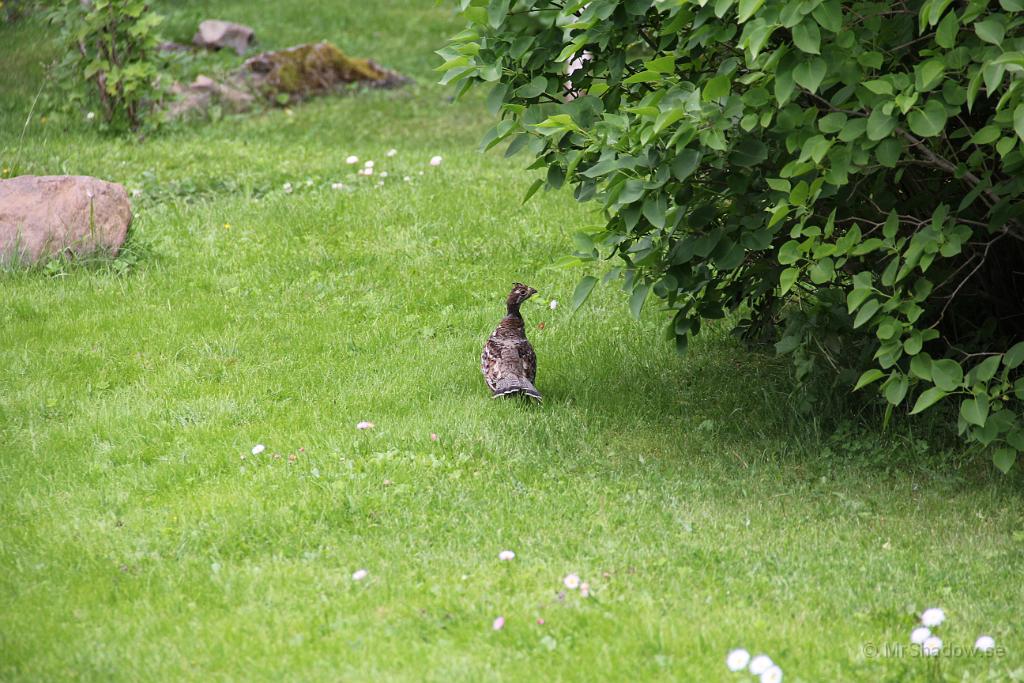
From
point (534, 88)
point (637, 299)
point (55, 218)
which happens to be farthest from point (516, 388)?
point (55, 218)

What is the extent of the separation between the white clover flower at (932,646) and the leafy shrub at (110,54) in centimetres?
975

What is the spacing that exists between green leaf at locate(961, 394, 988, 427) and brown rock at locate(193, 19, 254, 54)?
13515mm

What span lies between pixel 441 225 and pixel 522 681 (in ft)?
18.0

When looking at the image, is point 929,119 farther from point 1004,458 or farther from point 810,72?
point 1004,458

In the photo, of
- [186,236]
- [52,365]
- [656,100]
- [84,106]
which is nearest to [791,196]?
[656,100]

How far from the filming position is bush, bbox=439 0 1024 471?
4.17m

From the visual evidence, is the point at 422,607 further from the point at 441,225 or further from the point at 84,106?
the point at 84,106

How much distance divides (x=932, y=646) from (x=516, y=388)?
2.67 meters

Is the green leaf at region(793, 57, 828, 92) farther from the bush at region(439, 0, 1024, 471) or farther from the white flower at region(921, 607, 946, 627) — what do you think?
the white flower at region(921, 607, 946, 627)

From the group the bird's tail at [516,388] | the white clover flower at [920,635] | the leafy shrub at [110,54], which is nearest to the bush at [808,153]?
the bird's tail at [516,388]

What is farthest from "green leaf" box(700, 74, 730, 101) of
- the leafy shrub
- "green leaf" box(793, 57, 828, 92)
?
the leafy shrub

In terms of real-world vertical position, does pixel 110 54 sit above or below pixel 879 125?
below

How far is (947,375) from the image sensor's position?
4531mm

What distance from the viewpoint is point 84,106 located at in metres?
11.7
